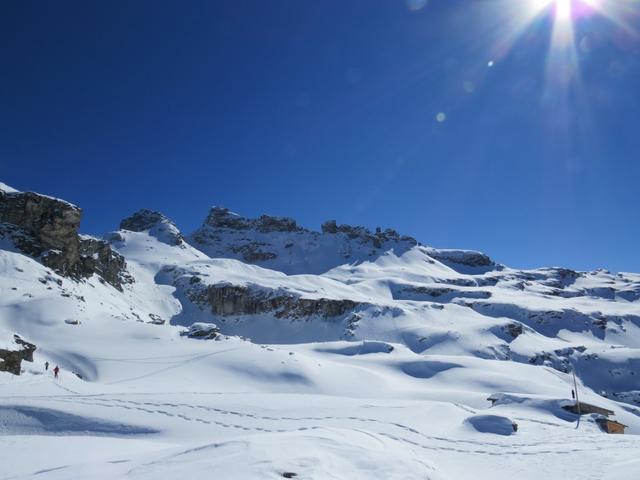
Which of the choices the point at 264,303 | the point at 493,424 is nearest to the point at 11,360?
the point at 493,424

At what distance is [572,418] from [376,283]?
266ft

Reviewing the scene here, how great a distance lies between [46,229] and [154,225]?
77519mm

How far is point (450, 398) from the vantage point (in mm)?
34156

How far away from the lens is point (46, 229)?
202 ft

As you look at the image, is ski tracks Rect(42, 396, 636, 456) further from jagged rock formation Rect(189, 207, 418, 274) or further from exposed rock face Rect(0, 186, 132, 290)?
jagged rock formation Rect(189, 207, 418, 274)

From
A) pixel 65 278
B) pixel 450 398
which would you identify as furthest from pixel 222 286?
pixel 450 398

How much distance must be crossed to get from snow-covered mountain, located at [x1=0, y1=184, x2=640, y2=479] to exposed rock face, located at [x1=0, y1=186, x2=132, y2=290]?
0.23 metres

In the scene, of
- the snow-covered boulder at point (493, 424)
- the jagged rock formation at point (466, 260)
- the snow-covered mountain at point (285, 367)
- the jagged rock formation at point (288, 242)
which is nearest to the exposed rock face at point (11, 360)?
the snow-covered mountain at point (285, 367)

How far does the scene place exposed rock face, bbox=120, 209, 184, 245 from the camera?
418ft

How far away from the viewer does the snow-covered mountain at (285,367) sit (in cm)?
1238

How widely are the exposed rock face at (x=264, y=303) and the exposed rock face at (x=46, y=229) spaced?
2506cm

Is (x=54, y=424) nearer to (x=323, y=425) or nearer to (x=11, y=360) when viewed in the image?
(x=323, y=425)

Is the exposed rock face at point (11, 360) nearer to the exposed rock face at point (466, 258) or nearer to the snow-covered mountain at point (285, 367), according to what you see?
the snow-covered mountain at point (285, 367)

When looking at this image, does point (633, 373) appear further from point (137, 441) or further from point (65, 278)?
point (65, 278)
